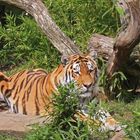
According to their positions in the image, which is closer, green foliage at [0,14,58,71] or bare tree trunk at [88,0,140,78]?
bare tree trunk at [88,0,140,78]

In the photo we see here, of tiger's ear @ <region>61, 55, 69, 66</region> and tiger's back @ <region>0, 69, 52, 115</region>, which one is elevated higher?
tiger's ear @ <region>61, 55, 69, 66</region>

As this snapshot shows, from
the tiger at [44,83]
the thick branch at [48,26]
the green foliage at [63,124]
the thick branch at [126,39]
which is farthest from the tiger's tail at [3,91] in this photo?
the green foliage at [63,124]

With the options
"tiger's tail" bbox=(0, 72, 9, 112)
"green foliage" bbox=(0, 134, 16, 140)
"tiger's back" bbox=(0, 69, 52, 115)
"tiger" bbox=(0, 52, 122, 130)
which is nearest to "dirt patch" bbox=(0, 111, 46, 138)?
"green foliage" bbox=(0, 134, 16, 140)

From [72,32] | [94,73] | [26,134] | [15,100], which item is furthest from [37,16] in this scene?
[26,134]

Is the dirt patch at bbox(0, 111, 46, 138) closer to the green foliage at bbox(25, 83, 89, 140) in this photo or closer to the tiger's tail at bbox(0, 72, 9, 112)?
the green foliage at bbox(25, 83, 89, 140)

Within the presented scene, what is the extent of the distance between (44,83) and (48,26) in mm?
1354

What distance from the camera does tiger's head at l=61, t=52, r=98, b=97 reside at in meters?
6.68

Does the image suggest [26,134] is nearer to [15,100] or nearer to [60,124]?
Answer: [60,124]

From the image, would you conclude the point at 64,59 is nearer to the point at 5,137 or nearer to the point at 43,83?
the point at 43,83

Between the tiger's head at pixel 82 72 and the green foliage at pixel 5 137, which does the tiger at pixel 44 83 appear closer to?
the tiger's head at pixel 82 72

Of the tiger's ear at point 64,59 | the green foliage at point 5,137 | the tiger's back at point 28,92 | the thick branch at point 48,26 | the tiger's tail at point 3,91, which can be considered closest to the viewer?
the green foliage at point 5,137

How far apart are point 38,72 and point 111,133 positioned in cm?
201

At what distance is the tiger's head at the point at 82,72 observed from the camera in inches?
263

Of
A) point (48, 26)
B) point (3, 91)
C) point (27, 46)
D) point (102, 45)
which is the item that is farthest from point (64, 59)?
point (27, 46)
